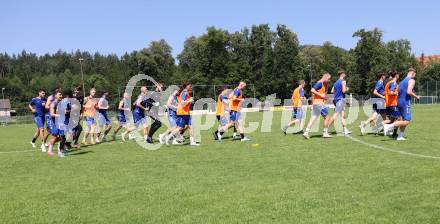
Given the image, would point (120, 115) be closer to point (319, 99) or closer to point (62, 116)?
point (62, 116)

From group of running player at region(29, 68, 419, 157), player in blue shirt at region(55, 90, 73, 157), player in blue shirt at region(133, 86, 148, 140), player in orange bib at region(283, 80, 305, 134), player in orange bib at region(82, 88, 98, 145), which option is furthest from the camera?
player in orange bib at region(82, 88, 98, 145)

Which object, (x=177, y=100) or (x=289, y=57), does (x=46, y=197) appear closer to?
(x=177, y=100)

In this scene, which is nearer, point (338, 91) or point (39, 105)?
point (338, 91)

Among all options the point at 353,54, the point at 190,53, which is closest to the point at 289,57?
the point at 353,54

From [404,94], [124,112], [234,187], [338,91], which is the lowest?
[234,187]

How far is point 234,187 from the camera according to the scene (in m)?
8.22

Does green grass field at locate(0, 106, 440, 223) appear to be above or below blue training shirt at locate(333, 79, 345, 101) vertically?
below

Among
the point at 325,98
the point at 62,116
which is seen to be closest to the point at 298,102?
the point at 325,98

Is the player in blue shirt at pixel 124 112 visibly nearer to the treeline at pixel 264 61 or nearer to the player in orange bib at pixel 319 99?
the player in orange bib at pixel 319 99

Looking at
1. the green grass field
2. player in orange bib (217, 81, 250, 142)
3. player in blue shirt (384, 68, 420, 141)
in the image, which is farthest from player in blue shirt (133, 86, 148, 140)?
player in blue shirt (384, 68, 420, 141)

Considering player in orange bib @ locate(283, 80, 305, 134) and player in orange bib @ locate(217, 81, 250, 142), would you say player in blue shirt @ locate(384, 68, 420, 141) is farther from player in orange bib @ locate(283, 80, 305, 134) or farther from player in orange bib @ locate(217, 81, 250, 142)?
player in orange bib @ locate(217, 81, 250, 142)

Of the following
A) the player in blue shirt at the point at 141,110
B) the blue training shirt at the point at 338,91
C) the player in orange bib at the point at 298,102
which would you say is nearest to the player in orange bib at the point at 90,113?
the player in blue shirt at the point at 141,110

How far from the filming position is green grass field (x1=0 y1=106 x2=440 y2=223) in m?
6.44

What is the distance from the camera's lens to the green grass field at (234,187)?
644 centimetres
